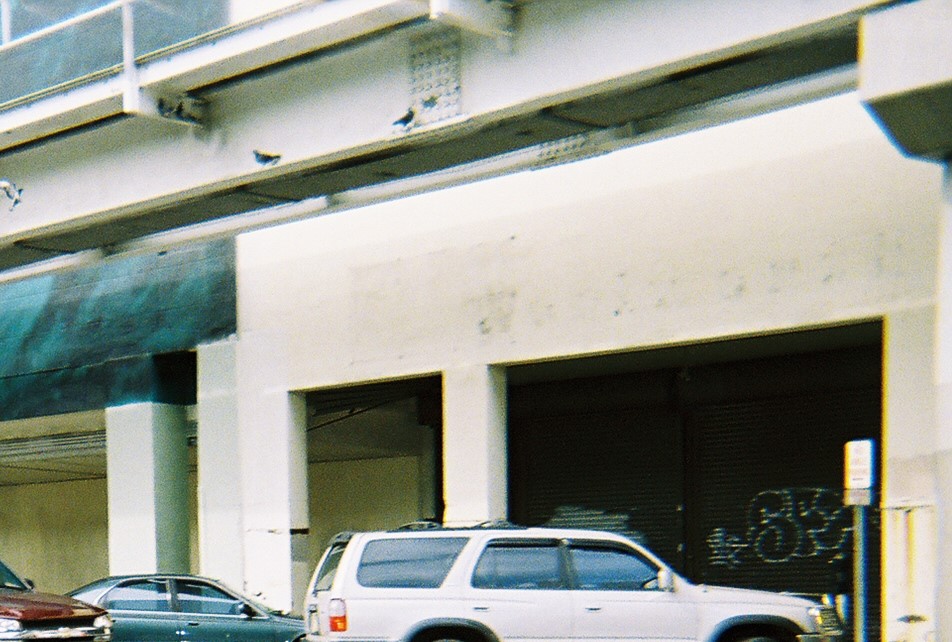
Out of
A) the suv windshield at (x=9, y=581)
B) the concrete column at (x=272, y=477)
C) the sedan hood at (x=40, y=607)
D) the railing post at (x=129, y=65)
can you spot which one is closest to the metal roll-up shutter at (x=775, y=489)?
the concrete column at (x=272, y=477)

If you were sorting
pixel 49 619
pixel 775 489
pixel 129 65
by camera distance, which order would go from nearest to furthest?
pixel 49 619 → pixel 129 65 → pixel 775 489

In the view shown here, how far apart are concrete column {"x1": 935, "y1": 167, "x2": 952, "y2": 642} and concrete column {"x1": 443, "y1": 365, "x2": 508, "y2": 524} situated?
715 centimetres

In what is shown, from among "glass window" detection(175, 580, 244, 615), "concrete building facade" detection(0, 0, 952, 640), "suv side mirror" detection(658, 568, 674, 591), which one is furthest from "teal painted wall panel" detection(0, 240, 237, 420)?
"suv side mirror" detection(658, 568, 674, 591)

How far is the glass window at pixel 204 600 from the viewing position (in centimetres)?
1656

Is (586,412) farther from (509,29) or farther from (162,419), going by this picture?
(509,29)

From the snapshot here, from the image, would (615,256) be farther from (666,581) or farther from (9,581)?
(9,581)

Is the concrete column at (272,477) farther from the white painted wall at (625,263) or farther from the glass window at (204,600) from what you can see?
the glass window at (204,600)

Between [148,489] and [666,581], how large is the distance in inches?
416

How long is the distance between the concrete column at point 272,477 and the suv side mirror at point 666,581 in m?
7.81

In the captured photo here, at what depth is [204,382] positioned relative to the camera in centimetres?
2112

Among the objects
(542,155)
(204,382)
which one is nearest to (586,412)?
(204,382)

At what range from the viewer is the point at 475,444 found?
18203 mm

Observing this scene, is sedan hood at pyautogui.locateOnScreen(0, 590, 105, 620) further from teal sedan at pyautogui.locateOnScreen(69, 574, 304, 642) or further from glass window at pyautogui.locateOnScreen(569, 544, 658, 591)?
glass window at pyautogui.locateOnScreen(569, 544, 658, 591)

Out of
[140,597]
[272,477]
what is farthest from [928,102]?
[272,477]
